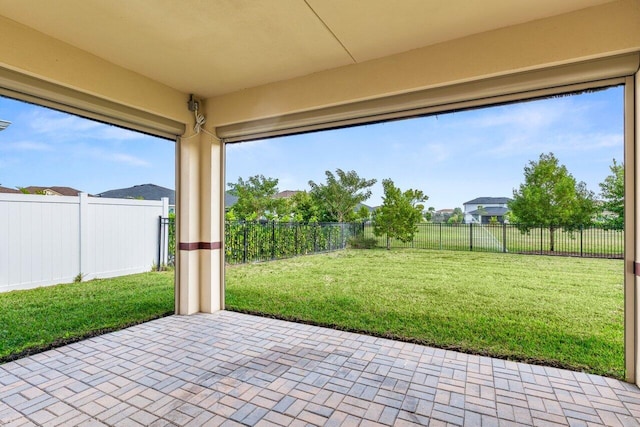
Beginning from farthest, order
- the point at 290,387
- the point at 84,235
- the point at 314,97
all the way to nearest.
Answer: the point at 84,235
the point at 314,97
the point at 290,387

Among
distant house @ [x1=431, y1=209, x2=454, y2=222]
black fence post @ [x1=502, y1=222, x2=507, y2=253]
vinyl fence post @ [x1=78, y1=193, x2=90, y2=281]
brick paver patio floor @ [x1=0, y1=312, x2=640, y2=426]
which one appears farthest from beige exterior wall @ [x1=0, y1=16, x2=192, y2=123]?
black fence post @ [x1=502, y1=222, x2=507, y2=253]

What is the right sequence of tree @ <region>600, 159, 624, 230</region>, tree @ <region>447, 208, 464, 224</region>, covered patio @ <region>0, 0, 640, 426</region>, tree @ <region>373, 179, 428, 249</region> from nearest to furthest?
covered patio @ <region>0, 0, 640, 426</region> → tree @ <region>600, 159, 624, 230</region> → tree @ <region>447, 208, 464, 224</region> → tree @ <region>373, 179, 428, 249</region>

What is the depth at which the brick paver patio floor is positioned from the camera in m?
1.82

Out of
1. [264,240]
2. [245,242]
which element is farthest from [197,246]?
[264,240]

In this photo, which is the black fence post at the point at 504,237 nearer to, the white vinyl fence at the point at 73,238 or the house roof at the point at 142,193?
the house roof at the point at 142,193

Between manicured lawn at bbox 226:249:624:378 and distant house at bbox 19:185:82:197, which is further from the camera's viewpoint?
distant house at bbox 19:185:82:197

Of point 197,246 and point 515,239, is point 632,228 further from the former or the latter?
point 197,246

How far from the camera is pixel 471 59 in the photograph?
240 centimetres

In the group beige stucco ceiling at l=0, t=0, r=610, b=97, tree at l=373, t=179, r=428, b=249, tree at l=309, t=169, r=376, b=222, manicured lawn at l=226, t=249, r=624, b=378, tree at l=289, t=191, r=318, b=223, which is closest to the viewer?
Result: beige stucco ceiling at l=0, t=0, r=610, b=97

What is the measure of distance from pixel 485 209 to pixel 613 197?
41.7 inches

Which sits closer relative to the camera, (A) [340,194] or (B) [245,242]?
(A) [340,194]

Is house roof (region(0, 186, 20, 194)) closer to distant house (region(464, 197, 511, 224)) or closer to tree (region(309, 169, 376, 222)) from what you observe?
tree (region(309, 169, 376, 222))

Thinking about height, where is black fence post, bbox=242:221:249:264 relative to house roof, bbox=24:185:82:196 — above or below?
below

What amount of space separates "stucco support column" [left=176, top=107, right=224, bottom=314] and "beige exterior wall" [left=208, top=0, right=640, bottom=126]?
91cm
